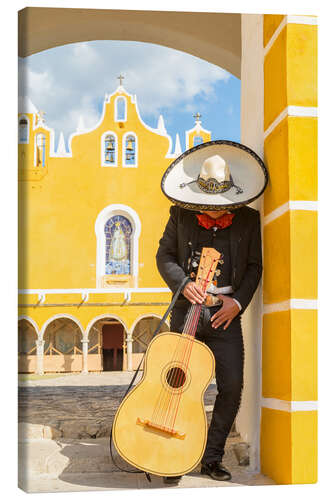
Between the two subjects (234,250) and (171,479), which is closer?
(171,479)

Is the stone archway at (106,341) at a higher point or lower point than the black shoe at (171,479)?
lower

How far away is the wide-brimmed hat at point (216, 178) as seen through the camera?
2.93 meters

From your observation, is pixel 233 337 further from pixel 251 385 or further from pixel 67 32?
pixel 67 32

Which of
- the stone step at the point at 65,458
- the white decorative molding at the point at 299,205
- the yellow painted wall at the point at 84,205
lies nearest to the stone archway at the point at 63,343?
the yellow painted wall at the point at 84,205

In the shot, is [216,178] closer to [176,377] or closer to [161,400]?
[176,377]

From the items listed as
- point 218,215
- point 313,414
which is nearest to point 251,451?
point 313,414

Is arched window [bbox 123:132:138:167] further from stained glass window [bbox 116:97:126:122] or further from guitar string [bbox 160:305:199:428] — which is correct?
guitar string [bbox 160:305:199:428]

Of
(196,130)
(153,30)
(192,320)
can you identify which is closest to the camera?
(192,320)

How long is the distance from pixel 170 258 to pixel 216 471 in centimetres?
95

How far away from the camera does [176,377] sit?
2725 mm

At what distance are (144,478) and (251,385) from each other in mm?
681

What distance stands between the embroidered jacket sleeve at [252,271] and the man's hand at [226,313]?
3 cm

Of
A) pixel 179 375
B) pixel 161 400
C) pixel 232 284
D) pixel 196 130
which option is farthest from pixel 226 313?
pixel 196 130

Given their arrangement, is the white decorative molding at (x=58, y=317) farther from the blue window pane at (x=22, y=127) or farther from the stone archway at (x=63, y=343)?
the blue window pane at (x=22, y=127)
